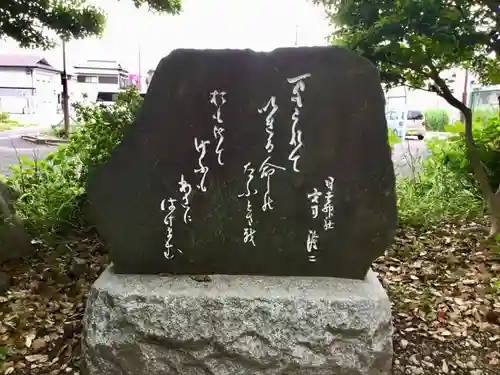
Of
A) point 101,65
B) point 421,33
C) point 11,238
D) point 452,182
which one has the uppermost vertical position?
point 101,65

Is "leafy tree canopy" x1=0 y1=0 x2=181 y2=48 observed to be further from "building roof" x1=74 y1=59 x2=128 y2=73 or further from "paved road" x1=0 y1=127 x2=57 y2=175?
"building roof" x1=74 y1=59 x2=128 y2=73

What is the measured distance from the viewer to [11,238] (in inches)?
134

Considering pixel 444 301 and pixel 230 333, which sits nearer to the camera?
pixel 230 333

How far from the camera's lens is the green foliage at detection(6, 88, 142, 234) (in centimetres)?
388

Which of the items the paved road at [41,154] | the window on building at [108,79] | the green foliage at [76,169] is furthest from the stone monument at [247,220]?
the window on building at [108,79]

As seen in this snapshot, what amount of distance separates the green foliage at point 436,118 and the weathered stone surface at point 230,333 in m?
18.8

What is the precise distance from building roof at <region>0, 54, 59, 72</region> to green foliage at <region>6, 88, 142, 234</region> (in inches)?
663

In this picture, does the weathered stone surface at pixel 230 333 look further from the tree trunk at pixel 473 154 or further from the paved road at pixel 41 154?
the paved road at pixel 41 154

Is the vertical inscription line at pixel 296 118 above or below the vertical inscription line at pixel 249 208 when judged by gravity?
above

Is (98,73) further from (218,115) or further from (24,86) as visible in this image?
(218,115)

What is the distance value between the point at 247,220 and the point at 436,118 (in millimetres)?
19602

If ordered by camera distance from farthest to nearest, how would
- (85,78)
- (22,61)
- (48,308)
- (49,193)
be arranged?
(85,78) < (22,61) < (49,193) < (48,308)

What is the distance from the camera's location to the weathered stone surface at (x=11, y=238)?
3.37 meters

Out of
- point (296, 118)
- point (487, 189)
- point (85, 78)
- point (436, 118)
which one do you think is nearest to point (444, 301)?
point (487, 189)
